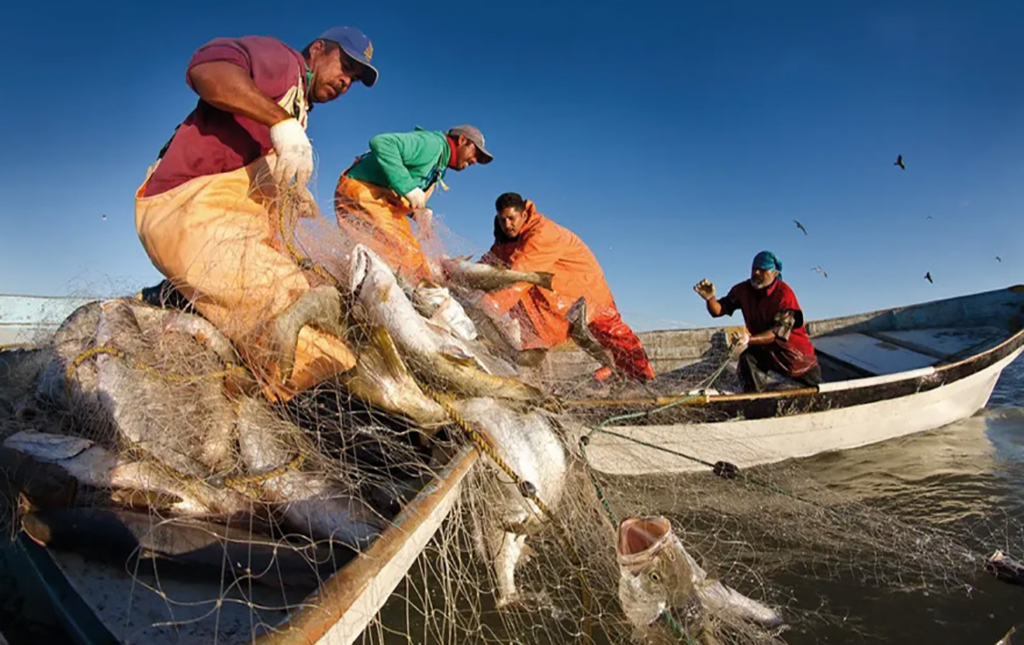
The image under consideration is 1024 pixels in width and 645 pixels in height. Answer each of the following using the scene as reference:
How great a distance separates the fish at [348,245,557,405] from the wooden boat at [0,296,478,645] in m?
0.49

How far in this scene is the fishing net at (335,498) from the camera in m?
1.82

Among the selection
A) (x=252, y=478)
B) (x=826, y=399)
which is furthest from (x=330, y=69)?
(x=826, y=399)

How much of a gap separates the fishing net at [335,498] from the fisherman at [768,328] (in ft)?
10.8

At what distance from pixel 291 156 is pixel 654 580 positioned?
2668mm

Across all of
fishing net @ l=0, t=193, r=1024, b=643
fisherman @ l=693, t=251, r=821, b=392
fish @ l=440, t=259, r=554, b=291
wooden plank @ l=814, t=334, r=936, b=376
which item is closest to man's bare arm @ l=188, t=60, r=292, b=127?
fishing net @ l=0, t=193, r=1024, b=643

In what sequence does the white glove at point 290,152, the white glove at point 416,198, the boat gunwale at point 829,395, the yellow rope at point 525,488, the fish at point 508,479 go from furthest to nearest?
the white glove at point 416,198 < the boat gunwale at point 829,395 < the white glove at point 290,152 < the fish at point 508,479 < the yellow rope at point 525,488

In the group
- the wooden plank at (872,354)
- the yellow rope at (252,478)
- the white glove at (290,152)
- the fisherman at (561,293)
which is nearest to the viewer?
the yellow rope at (252,478)

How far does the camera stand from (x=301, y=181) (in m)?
2.98

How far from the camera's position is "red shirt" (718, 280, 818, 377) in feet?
22.1

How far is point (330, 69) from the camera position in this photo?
11.2 feet

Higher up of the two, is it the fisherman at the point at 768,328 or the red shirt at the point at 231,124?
the red shirt at the point at 231,124

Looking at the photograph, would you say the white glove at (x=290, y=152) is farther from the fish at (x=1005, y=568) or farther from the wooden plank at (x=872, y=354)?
the wooden plank at (x=872, y=354)

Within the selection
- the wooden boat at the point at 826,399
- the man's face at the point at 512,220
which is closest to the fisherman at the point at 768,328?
the wooden boat at the point at 826,399

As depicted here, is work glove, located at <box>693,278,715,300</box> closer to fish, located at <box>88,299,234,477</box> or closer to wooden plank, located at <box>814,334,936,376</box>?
wooden plank, located at <box>814,334,936,376</box>
